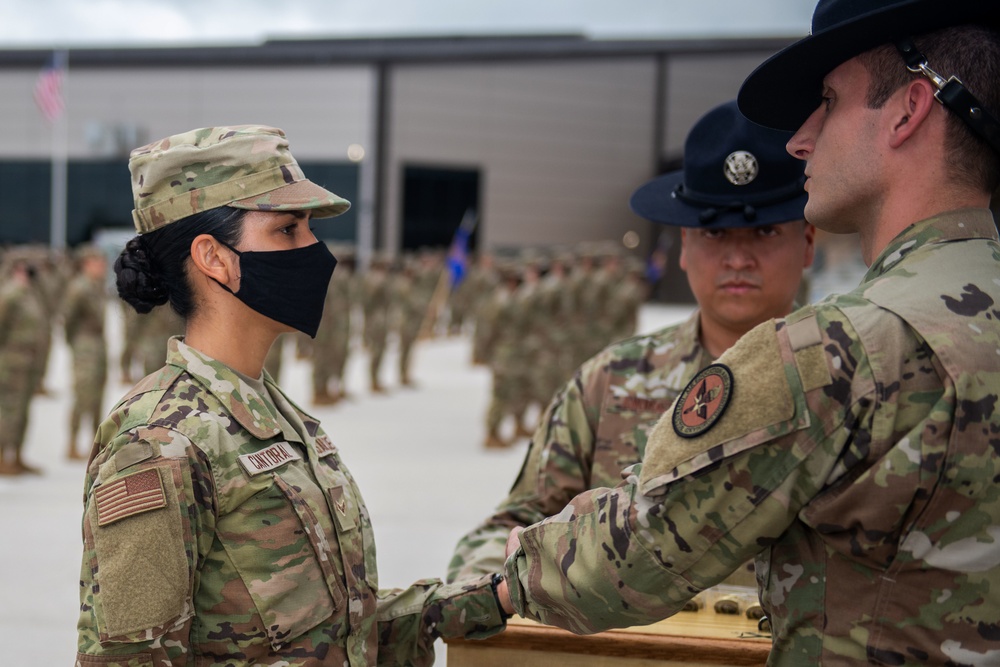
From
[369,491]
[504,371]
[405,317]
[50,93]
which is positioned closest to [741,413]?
[369,491]

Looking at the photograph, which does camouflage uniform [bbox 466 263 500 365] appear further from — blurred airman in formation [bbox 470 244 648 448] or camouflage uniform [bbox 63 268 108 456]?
camouflage uniform [bbox 63 268 108 456]

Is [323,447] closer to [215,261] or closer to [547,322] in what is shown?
[215,261]

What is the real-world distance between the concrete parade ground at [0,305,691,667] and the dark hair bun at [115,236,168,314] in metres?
2.82

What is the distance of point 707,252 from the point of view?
2.61 meters

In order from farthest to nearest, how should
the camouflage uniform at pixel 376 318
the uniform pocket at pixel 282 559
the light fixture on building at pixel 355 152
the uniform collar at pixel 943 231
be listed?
the light fixture on building at pixel 355 152 → the camouflage uniform at pixel 376 318 → the uniform pocket at pixel 282 559 → the uniform collar at pixel 943 231

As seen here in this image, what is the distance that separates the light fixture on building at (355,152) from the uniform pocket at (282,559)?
33.3 metres

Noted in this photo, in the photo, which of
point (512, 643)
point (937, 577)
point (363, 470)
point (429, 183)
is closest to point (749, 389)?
point (937, 577)

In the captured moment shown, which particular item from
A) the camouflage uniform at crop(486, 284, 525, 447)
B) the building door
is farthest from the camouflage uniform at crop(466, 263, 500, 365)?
the building door

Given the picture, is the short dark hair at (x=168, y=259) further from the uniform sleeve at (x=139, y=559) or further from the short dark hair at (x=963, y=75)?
the short dark hair at (x=963, y=75)

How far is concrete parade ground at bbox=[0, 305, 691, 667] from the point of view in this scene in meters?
5.40

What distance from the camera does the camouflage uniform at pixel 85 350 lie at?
30.0 ft

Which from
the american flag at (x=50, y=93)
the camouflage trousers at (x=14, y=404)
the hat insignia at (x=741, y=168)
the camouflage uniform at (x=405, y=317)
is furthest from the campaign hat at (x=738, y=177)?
the american flag at (x=50, y=93)

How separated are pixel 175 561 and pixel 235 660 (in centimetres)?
24

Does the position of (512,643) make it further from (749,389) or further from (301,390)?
(301,390)
